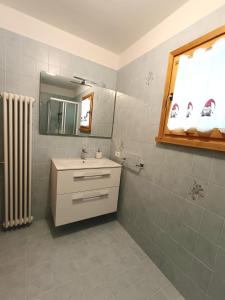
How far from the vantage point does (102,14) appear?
1.34 metres

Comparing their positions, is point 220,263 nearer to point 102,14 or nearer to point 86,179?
point 86,179

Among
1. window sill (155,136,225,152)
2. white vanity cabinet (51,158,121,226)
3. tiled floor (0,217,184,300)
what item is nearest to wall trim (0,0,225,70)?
window sill (155,136,225,152)

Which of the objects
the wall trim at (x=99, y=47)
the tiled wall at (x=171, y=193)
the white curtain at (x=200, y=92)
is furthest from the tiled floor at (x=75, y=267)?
the wall trim at (x=99, y=47)

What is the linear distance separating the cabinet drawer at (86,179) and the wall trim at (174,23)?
1.32 metres

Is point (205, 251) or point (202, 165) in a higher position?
point (202, 165)

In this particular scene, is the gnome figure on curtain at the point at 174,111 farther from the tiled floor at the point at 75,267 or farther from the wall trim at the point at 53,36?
the tiled floor at the point at 75,267

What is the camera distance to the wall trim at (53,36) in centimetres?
137

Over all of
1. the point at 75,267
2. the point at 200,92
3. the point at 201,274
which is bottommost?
the point at 75,267

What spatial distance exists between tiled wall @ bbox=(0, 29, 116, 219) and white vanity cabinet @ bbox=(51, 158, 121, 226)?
0.25 metres

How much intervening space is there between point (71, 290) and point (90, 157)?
4.24 feet

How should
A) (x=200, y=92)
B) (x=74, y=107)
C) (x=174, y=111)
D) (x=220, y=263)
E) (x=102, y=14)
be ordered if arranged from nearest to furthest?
(x=220, y=263), (x=200, y=92), (x=174, y=111), (x=102, y=14), (x=74, y=107)

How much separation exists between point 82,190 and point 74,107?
963 millimetres

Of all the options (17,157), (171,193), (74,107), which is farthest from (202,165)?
(17,157)

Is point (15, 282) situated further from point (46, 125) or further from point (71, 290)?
point (46, 125)
